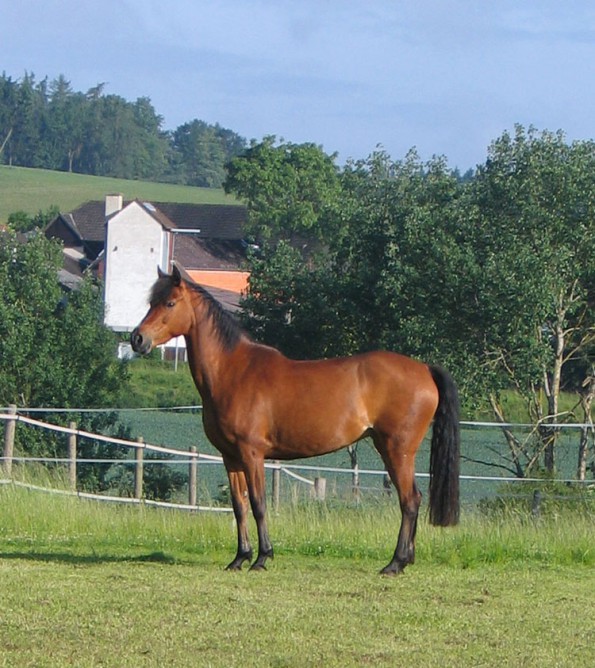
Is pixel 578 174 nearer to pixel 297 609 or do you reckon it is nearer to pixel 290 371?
pixel 290 371

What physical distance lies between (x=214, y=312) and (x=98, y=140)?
5461 inches

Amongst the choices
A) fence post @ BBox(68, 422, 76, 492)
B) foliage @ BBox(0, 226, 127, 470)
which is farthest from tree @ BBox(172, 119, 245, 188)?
fence post @ BBox(68, 422, 76, 492)

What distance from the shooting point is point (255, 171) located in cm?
7406

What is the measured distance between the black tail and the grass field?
0.42 meters

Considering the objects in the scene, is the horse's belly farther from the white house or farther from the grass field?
the white house

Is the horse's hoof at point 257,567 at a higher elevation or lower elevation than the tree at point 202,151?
lower

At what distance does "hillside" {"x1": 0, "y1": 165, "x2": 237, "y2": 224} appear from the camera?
Result: 105 meters

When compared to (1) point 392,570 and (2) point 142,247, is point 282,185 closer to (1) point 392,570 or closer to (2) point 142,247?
(2) point 142,247

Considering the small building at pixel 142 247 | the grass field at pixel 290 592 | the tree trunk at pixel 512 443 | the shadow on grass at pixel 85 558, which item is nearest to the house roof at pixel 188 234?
the small building at pixel 142 247

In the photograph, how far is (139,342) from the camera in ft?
28.8

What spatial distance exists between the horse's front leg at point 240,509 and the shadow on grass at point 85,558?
0.51 meters

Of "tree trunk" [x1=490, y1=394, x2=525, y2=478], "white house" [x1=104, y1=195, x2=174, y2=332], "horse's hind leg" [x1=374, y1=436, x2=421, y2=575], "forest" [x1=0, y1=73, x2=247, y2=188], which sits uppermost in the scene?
"forest" [x1=0, y1=73, x2=247, y2=188]

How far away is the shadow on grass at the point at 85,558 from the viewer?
8.80 metres

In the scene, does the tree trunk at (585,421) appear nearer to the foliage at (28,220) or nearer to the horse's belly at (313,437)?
the horse's belly at (313,437)
